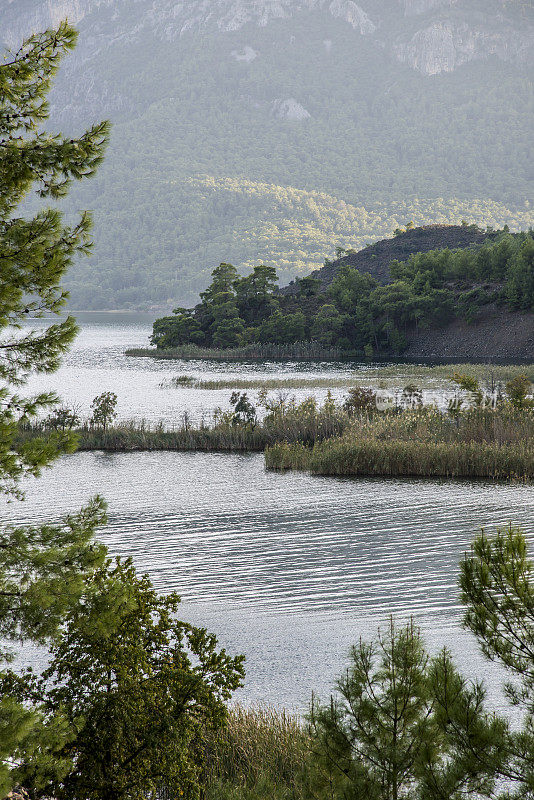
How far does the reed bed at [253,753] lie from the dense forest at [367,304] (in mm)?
66846

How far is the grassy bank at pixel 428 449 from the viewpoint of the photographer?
63.3 ft

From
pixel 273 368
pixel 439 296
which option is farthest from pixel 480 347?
pixel 273 368

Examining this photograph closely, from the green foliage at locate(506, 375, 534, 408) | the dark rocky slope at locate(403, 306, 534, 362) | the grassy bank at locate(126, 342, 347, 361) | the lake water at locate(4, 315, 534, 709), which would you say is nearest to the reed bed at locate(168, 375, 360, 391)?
the lake water at locate(4, 315, 534, 709)

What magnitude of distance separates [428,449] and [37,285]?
16053 mm

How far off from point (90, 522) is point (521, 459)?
622 inches

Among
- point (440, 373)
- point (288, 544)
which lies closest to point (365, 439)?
point (288, 544)

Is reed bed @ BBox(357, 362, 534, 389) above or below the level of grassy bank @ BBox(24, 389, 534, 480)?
above

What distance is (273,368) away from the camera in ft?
193

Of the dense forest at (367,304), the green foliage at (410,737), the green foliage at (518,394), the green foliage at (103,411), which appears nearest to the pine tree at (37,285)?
the green foliage at (410,737)

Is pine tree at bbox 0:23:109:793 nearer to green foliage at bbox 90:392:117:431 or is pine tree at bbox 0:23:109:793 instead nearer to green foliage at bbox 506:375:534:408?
green foliage at bbox 506:375:534:408

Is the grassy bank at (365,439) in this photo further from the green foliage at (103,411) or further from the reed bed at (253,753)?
the reed bed at (253,753)

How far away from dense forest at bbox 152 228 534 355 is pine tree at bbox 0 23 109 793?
6764 centimetres

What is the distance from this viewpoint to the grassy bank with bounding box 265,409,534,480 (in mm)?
19297

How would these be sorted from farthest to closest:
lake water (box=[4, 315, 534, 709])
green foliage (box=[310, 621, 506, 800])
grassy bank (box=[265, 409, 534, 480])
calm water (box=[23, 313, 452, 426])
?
calm water (box=[23, 313, 452, 426]) < grassy bank (box=[265, 409, 534, 480]) < lake water (box=[4, 315, 534, 709]) < green foliage (box=[310, 621, 506, 800])
